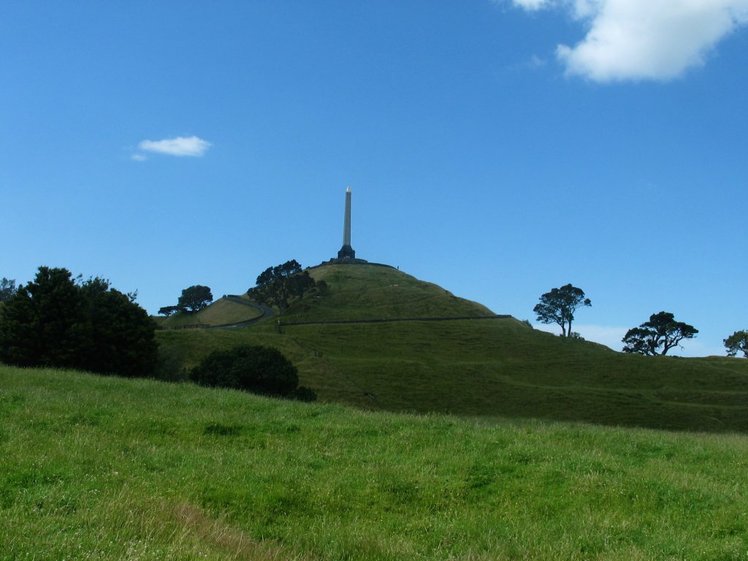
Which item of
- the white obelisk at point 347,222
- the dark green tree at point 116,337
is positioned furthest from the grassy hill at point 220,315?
the dark green tree at point 116,337

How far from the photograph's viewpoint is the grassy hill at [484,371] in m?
65.5

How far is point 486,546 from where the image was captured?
10.2 metres

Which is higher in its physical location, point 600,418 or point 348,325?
point 348,325

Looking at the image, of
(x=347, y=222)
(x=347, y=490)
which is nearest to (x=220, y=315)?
(x=347, y=222)

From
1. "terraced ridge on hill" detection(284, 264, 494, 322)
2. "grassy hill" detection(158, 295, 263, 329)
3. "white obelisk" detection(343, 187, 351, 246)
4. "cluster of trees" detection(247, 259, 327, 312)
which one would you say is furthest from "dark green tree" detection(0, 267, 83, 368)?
"white obelisk" detection(343, 187, 351, 246)

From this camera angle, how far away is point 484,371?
84.1 meters

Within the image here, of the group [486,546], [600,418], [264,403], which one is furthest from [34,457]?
[600,418]

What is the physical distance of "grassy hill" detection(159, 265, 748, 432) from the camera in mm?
65500

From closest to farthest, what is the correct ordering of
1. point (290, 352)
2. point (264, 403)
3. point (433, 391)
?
point (264, 403) < point (433, 391) < point (290, 352)

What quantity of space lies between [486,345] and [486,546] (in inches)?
3810

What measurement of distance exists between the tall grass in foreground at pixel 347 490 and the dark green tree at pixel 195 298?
13557 cm

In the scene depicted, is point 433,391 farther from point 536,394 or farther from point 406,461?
point 406,461

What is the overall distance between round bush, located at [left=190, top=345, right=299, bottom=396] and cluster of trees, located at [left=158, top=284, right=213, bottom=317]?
10073cm

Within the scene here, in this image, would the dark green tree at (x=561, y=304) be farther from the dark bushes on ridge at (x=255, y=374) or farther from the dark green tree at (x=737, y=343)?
the dark bushes on ridge at (x=255, y=374)
